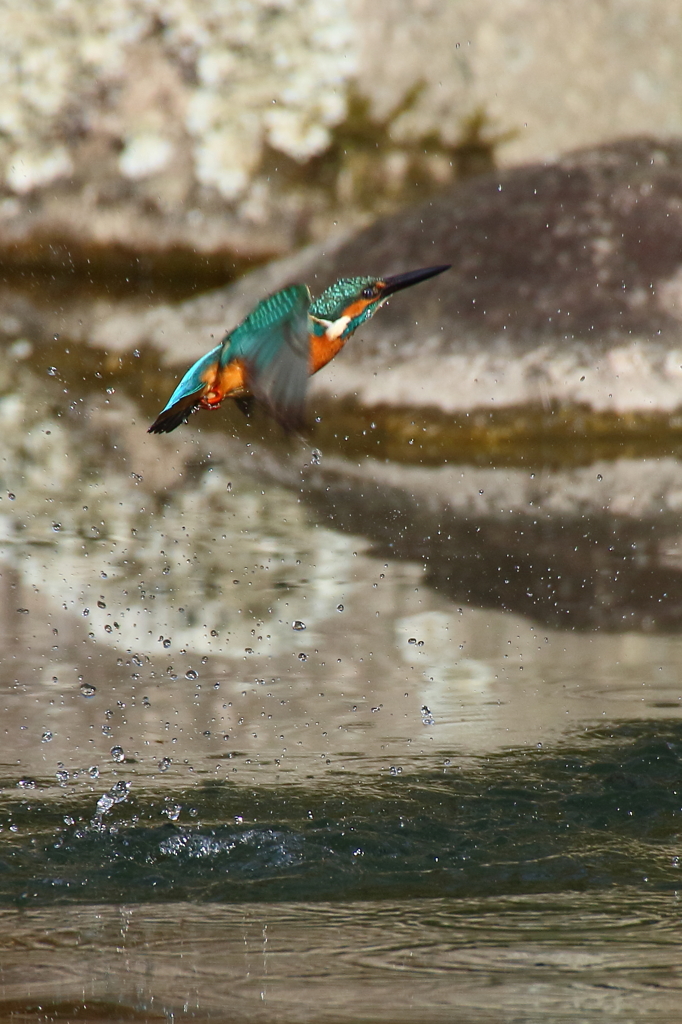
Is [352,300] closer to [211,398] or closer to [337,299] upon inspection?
[337,299]

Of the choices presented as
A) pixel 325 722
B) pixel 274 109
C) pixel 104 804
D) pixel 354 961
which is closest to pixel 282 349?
pixel 354 961

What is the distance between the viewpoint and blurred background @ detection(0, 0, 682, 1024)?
1.47 meters

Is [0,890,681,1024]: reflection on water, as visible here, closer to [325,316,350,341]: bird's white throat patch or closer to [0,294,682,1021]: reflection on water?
[0,294,682,1021]: reflection on water

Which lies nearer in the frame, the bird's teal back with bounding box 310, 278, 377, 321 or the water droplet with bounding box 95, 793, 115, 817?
the bird's teal back with bounding box 310, 278, 377, 321

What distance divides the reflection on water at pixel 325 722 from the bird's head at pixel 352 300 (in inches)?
27.1

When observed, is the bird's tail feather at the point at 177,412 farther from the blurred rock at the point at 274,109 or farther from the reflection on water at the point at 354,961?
the blurred rock at the point at 274,109

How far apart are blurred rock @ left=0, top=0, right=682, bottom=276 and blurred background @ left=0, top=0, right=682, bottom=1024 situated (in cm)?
1

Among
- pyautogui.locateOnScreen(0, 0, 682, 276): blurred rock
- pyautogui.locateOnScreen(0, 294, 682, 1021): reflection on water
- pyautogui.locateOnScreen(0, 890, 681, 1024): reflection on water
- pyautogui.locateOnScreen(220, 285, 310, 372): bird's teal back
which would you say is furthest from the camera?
pyautogui.locateOnScreen(0, 0, 682, 276): blurred rock

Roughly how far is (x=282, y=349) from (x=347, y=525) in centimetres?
195

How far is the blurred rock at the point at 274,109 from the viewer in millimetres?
4289

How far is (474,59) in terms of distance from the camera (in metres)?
4.30

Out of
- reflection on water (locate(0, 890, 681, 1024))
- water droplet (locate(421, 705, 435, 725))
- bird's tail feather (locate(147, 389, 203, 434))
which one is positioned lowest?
reflection on water (locate(0, 890, 681, 1024))

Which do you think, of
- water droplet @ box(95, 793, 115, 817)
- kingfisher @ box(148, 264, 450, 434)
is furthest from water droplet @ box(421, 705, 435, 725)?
kingfisher @ box(148, 264, 450, 434)

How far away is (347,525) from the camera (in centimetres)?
339
